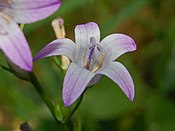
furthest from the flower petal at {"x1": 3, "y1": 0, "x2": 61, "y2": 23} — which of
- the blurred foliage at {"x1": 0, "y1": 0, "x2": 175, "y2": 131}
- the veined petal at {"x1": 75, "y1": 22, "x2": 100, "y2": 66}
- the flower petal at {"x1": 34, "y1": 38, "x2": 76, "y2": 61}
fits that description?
the blurred foliage at {"x1": 0, "y1": 0, "x2": 175, "y2": 131}

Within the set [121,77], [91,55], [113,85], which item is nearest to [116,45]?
[91,55]

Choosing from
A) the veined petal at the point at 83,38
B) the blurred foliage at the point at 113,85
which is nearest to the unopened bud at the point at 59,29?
the veined petal at the point at 83,38

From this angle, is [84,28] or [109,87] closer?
[84,28]

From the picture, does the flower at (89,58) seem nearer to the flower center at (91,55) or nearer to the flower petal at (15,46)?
the flower center at (91,55)

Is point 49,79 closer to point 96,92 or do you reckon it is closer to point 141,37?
point 96,92

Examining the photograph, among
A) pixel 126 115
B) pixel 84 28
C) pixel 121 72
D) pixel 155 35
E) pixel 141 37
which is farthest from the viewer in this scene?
pixel 141 37

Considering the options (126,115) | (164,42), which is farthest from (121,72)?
(164,42)

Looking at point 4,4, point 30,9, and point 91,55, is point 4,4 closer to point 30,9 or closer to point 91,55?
point 30,9
